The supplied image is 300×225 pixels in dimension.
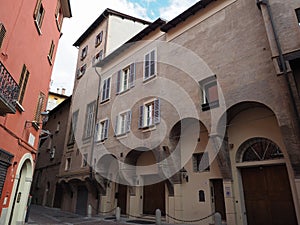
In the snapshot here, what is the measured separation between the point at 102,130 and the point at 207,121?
10389 millimetres

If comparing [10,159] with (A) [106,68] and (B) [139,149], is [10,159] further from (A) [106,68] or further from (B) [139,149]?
(A) [106,68]

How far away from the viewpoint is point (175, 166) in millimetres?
13008

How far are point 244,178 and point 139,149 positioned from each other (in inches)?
257

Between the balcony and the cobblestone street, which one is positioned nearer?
Answer: the balcony

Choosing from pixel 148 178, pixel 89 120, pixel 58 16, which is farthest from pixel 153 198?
pixel 58 16

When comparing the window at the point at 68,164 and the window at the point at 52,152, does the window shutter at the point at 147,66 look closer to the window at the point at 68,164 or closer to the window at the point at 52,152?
the window at the point at 68,164

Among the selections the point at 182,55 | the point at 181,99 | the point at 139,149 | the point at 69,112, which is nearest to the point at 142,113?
the point at 139,149

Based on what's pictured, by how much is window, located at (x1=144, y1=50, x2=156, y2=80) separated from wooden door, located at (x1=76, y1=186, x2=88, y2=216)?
1057 cm

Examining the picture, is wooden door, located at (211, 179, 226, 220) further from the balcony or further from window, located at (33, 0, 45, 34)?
window, located at (33, 0, 45, 34)

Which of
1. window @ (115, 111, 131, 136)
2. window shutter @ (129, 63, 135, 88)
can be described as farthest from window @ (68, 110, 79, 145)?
window shutter @ (129, 63, 135, 88)

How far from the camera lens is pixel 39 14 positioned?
1162 cm

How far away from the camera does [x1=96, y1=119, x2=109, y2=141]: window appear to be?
60.5ft

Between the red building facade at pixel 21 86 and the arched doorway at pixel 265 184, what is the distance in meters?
9.58

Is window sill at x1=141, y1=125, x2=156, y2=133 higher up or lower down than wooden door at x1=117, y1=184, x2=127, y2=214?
higher up
